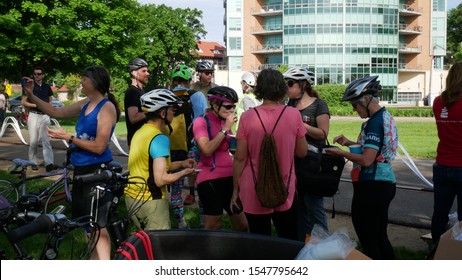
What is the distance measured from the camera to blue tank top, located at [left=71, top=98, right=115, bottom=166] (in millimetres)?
4254

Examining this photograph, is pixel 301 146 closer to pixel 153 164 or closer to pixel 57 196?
pixel 153 164

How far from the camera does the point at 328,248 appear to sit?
2115mm

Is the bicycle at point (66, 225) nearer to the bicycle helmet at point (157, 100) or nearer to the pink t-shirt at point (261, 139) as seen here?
the bicycle helmet at point (157, 100)

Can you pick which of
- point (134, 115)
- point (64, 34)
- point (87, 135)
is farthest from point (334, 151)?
point (64, 34)

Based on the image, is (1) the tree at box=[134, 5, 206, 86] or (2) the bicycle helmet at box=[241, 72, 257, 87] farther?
(1) the tree at box=[134, 5, 206, 86]

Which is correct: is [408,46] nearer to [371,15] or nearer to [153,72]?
[371,15]

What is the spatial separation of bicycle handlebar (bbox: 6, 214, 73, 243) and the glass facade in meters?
74.5

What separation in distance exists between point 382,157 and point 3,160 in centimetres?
1082

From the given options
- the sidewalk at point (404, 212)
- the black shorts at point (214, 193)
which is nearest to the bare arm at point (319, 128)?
the black shorts at point (214, 193)

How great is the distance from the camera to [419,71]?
82562 mm

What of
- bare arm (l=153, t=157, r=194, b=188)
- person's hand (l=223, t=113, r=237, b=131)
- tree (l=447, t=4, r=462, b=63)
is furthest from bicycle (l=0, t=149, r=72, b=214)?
tree (l=447, t=4, r=462, b=63)

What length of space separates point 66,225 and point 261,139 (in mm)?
1865

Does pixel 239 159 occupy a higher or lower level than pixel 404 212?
higher

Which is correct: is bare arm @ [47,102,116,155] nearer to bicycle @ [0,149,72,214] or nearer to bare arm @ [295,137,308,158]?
bare arm @ [295,137,308,158]
